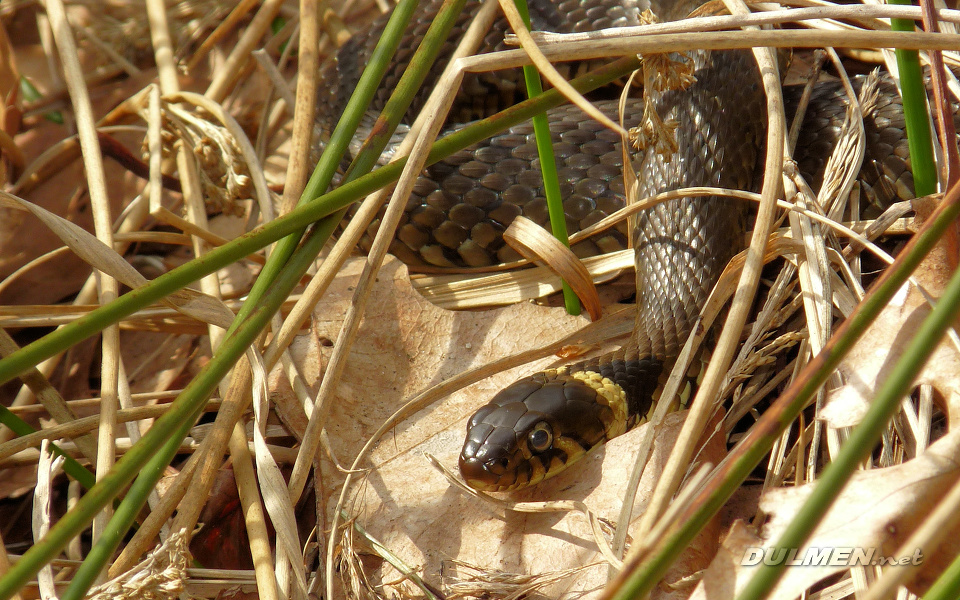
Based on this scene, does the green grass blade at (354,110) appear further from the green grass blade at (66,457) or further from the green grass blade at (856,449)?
the green grass blade at (856,449)

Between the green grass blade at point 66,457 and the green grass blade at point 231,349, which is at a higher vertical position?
the green grass blade at point 231,349

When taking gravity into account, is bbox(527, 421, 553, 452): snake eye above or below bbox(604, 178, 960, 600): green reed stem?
below

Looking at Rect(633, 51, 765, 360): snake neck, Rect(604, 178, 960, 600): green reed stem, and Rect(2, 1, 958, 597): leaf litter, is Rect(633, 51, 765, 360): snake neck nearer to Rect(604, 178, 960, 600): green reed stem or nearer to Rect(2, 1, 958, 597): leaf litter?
Rect(2, 1, 958, 597): leaf litter

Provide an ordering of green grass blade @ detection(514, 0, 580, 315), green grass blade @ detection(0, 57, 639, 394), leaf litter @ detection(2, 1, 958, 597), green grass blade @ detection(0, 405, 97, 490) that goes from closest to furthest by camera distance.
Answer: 1. leaf litter @ detection(2, 1, 958, 597)
2. green grass blade @ detection(0, 57, 639, 394)
3. green grass blade @ detection(0, 405, 97, 490)
4. green grass blade @ detection(514, 0, 580, 315)

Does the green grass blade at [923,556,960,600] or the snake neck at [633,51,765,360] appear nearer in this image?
the green grass blade at [923,556,960,600]

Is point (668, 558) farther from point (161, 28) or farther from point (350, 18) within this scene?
point (350, 18)

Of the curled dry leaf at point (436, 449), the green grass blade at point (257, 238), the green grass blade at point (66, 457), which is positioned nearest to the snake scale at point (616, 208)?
the curled dry leaf at point (436, 449)

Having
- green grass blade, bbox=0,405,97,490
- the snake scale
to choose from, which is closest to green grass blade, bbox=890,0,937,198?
the snake scale

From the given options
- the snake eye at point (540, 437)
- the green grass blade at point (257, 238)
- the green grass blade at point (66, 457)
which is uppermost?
the green grass blade at point (257, 238)
